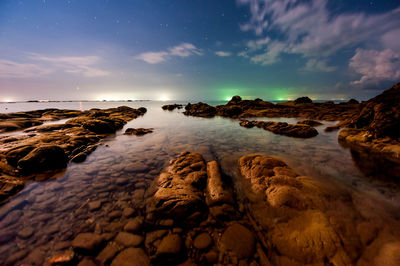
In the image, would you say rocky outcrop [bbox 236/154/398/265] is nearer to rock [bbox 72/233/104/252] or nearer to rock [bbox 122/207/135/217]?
rock [bbox 122/207/135/217]

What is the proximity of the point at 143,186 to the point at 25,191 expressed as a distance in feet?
19.0

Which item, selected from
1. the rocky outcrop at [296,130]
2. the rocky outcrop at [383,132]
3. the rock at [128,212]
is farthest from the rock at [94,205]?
the rocky outcrop at [296,130]

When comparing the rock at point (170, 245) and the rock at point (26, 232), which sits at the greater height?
the rock at point (170, 245)

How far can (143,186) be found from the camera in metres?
7.24

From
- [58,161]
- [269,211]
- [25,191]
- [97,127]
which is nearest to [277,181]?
[269,211]

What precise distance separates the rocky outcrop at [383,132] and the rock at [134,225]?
1620 centimetres

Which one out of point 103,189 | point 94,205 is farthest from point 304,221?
point 103,189

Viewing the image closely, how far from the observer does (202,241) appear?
169 inches

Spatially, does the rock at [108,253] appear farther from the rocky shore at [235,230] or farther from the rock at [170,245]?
the rock at [170,245]

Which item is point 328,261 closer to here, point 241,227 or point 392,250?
point 392,250

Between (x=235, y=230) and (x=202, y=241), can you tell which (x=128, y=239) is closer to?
(x=202, y=241)

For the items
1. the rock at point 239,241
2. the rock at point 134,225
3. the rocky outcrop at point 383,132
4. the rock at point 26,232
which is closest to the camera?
the rock at point 239,241

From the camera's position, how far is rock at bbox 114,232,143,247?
4.27 m

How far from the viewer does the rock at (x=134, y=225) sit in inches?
187
